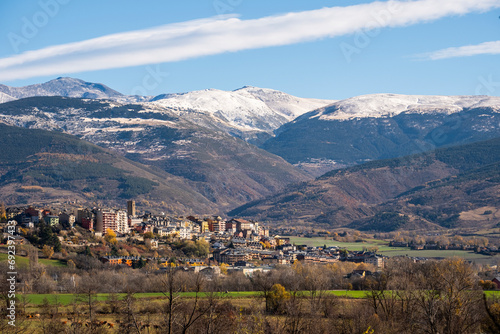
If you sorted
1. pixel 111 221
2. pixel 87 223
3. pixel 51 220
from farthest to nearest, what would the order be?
pixel 111 221 < pixel 87 223 < pixel 51 220

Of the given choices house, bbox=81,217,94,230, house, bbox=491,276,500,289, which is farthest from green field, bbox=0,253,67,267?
house, bbox=491,276,500,289

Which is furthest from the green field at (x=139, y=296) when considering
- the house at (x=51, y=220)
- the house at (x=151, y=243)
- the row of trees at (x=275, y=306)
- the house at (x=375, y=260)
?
the house at (x=51, y=220)

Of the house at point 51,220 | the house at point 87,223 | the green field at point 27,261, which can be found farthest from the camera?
the house at point 87,223

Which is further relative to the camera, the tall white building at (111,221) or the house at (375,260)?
the tall white building at (111,221)

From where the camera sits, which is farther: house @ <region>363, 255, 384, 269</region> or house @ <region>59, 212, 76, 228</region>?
house @ <region>59, 212, 76, 228</region>

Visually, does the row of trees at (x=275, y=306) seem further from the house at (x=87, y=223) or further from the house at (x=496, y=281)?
the house at (x=87, y=223)

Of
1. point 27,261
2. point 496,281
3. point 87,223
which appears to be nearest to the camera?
point 496,281

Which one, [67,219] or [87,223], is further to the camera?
[87,223]

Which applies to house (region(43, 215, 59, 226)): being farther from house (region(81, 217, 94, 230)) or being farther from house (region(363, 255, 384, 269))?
house (region(363, 255, 384, 269))

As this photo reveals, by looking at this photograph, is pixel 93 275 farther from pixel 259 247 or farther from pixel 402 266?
pixel 259 247

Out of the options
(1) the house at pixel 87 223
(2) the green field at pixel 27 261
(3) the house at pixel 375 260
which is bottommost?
(3) the house at pixel 375 260

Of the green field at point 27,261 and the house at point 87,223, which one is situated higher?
the house at point 87,223

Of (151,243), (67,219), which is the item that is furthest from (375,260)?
(67,219)

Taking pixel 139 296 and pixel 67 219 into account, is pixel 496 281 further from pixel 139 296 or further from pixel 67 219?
pixel 67 219
